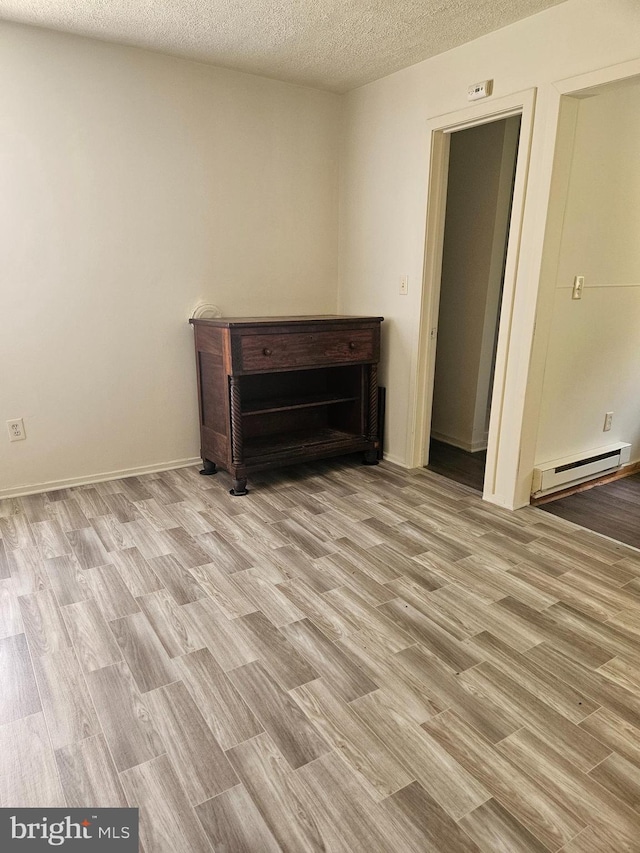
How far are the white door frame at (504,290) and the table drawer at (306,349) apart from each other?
348 mm

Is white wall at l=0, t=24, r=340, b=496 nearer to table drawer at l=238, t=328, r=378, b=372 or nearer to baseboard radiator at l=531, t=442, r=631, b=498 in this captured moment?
table drawer at l=238, t=328, r=378, b=372

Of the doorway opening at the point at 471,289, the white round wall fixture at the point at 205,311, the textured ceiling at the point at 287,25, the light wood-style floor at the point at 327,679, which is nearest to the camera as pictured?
the light wood-style floor at the point at 327,679

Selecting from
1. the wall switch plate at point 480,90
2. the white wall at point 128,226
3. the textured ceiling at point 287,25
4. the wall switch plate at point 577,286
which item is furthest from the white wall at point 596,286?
the white wall at point 128,226

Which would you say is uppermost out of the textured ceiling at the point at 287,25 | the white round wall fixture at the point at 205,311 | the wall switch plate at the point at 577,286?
the textured ceiling at the point at 287,25

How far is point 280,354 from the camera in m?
2.95

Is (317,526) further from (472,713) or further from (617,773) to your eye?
(617,773)

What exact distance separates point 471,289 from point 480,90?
132 cm

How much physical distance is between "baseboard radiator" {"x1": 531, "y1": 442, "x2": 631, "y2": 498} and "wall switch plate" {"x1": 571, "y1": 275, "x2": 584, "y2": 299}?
92 cm

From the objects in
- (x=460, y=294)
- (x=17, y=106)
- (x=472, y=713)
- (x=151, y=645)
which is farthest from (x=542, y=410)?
(x=17, y=106)

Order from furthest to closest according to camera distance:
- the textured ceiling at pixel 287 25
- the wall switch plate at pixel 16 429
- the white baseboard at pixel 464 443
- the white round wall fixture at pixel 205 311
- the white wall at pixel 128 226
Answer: the white baseboard at pixel 464 443, the white round wall fixture at pixel 205 311, the wall switch plate at pixel 16 429, the white wall at pixel 128 226, the textured ceiling at pixel 287 25

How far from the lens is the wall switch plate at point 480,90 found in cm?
255

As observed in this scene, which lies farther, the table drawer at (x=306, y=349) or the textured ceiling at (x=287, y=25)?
the table drawer at (x=306, y=349)

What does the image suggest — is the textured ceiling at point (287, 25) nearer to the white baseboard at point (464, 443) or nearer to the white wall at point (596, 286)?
the white wall at point (596, 286)

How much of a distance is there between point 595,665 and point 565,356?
1714mm
